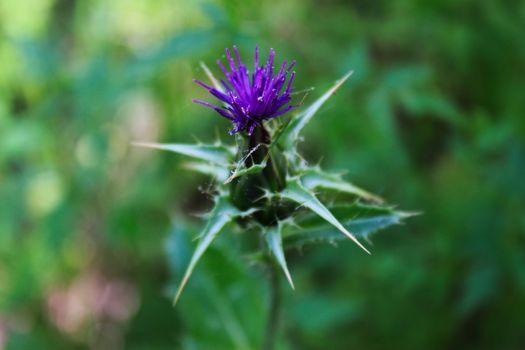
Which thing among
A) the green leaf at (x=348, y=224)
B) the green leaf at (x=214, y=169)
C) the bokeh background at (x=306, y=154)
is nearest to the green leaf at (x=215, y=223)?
the green leaf at (x=214, y=169)

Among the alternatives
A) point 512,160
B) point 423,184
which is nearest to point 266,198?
point 512,160

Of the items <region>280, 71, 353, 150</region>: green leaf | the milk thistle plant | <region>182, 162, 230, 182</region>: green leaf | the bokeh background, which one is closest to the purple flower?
the milk thistle plant

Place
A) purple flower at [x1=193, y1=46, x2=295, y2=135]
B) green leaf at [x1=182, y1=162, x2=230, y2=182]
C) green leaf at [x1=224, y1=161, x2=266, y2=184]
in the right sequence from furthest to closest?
green leaf at [x1=182, y1=162, x2=230, y2=182] → purple flower at [x1=193, y1=46, x2=295, y2=135] → green leaf at [x1=224, y1=161, x2=266, y2=184]

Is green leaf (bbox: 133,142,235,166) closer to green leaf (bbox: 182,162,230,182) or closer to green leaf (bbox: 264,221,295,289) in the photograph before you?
green leaf (bbox: 182,162,230,182)

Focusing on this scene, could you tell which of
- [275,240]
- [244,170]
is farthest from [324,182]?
[244,170]

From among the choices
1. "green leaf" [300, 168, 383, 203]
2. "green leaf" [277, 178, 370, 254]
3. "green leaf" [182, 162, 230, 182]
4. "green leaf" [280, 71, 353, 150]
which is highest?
"green leaf" [280, 71, 353, 150]

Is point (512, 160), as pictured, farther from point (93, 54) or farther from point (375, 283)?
point (93, 54)
